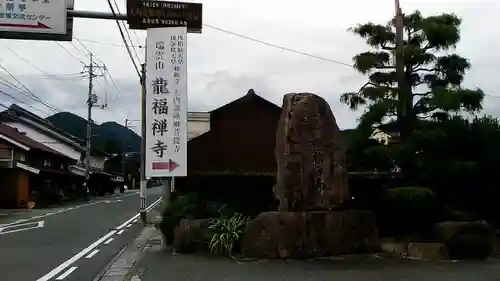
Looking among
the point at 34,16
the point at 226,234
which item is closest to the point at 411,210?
the point at 226,234

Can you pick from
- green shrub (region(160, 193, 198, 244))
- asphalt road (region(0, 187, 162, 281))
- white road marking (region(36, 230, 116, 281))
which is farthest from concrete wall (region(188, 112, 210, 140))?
green shrub (region(160, 193, 198, 244))

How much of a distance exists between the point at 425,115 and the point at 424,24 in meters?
2.46

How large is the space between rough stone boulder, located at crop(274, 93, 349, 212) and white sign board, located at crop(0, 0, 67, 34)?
5.88m

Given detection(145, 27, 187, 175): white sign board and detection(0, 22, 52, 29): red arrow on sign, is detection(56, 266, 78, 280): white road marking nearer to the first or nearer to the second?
detection(145, 27, 187, 175): white sign board

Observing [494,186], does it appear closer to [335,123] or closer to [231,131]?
[335,123]

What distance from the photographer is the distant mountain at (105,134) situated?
89.8 meters

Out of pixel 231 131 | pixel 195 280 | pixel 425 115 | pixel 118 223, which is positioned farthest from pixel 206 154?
pixel 195 280

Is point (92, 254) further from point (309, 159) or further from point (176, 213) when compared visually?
point (309, 159)

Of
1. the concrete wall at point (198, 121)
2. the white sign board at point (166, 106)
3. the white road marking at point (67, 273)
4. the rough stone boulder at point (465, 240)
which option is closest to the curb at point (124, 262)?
the white road marking at point (67, 273)

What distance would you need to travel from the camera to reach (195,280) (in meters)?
10.5

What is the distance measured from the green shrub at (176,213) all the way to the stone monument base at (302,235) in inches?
123

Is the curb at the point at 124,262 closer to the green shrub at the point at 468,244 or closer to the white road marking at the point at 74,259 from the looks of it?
the white road marking at the point at 74,259

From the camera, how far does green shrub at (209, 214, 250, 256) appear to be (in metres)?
14.5

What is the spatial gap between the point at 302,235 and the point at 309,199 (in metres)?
0.96
